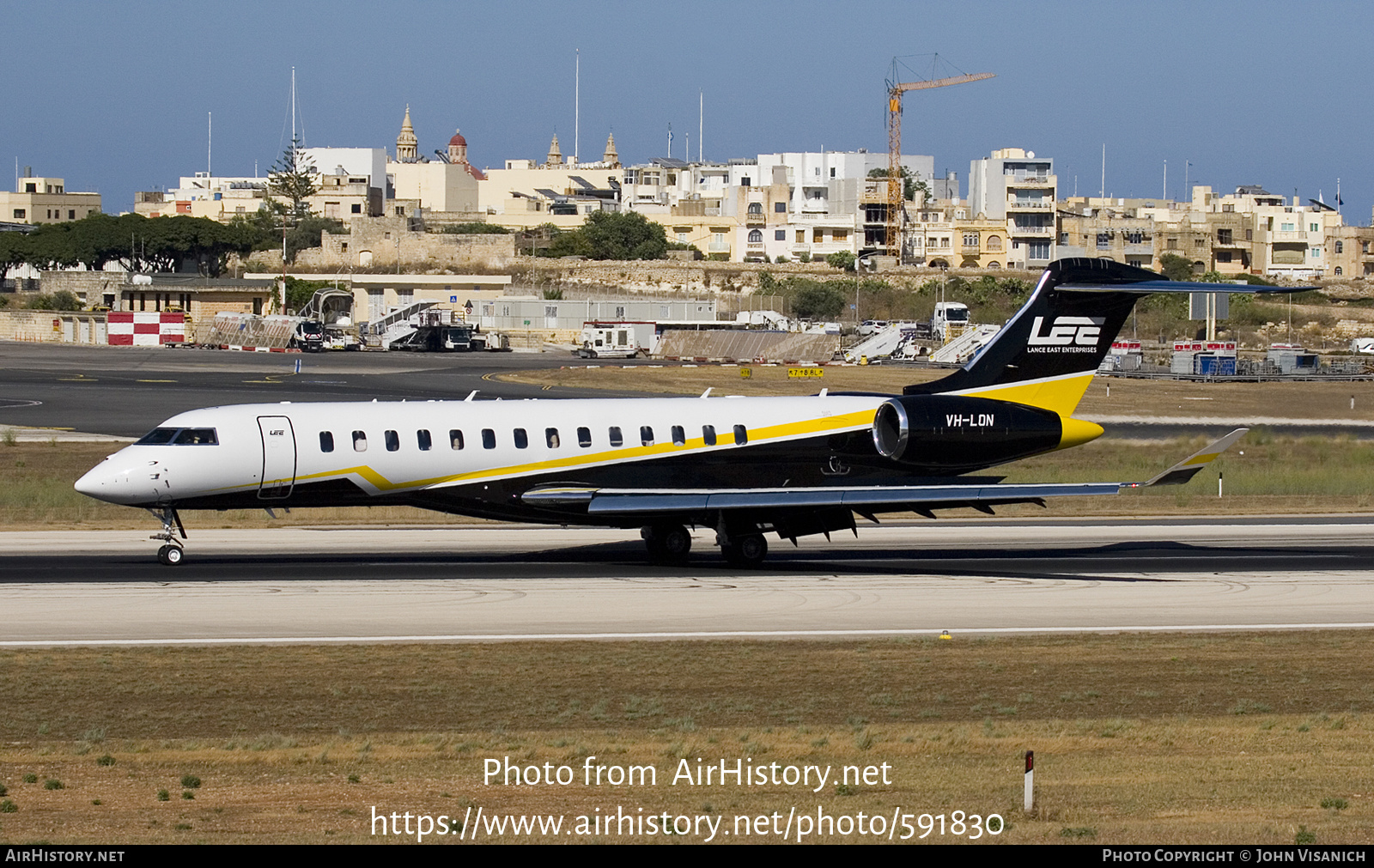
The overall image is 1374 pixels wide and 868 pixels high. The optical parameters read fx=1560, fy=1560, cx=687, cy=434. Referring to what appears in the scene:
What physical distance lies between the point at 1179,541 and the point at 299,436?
19034 millimetres

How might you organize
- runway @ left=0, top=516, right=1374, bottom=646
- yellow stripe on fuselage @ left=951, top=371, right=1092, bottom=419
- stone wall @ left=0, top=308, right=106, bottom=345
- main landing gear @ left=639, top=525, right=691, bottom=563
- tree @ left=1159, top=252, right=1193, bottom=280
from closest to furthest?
runway @ left=0, top=516, right=1374, bottom=646 < main landing gear @ left=639, top=525, right=691, bottom=563 < yellow stripe on fuselage @ left=951, top=371, right=1092, bottom=419 < stone wall @ left=0, top=308, right=106, bottom=345 < tree @ left=1159, top=252, right=1193, bottom=280

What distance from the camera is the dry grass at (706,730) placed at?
42.9ft

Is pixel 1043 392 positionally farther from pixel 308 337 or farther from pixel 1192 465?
pixel 308 337

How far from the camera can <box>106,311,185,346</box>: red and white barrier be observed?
118 m

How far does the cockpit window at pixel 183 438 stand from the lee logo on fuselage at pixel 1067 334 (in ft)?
52.3

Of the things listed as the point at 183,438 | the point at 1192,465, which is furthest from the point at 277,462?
the point at 1192,465

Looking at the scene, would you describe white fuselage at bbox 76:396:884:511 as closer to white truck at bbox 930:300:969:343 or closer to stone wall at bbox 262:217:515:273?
white truck at bbox 930:300:969:343

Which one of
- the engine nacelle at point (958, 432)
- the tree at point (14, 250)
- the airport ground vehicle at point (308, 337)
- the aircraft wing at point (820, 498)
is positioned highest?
the tree at point (14, 250)

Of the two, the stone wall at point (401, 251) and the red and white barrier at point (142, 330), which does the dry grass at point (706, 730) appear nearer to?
the red and white barrier at point (142, 330)

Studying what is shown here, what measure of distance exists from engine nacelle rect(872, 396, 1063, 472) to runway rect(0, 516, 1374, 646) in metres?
2.13

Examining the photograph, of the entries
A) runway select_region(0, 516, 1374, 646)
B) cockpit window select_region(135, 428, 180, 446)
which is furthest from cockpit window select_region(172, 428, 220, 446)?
runway select_region(0, 516, 1374, 646)

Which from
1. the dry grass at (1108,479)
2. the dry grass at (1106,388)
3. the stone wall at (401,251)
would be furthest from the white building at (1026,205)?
the dry grass at (1108,479)

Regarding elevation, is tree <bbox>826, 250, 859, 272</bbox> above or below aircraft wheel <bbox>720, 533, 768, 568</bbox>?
above

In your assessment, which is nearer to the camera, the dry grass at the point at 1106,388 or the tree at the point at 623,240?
the dry grass at the point at 1106,388
